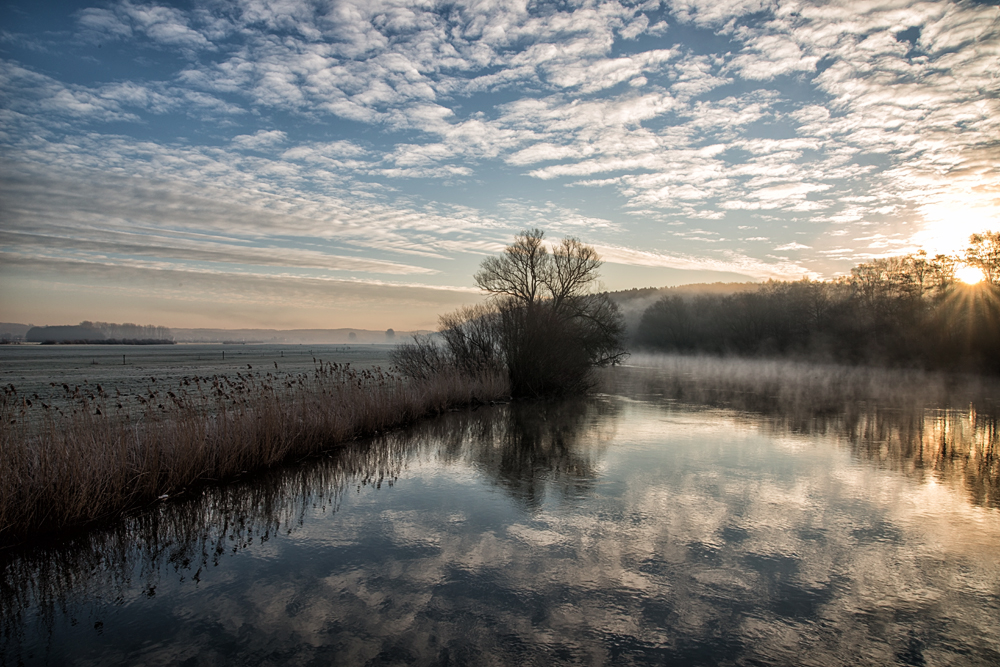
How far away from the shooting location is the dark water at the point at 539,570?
3.62 meters

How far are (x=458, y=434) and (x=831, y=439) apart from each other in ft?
27.4

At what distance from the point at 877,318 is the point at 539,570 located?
46.4 m

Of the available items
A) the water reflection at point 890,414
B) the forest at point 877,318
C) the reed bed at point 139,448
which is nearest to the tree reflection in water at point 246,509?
the reed bed at point 139,448

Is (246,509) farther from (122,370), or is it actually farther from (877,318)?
(877,318)

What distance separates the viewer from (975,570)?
4.90 metres

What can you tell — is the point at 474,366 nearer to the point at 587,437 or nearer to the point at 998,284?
the point at 587,437

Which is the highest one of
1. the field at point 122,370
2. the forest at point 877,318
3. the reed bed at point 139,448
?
the forest at point 877,318

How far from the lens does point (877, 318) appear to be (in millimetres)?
41125

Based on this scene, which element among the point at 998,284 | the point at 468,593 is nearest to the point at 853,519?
the point at 468,593

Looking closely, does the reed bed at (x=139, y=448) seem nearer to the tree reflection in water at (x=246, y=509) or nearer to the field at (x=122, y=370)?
the tree reflection in water at (x=246, y=509)

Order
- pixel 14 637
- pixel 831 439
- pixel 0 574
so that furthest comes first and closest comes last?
pixel 831 439
pixel 0 574
pixel 14 637

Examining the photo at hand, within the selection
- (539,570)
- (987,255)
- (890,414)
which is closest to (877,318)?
(987,255)

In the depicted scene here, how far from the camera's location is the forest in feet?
110

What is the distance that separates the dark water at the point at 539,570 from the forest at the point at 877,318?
32325 millimetres
